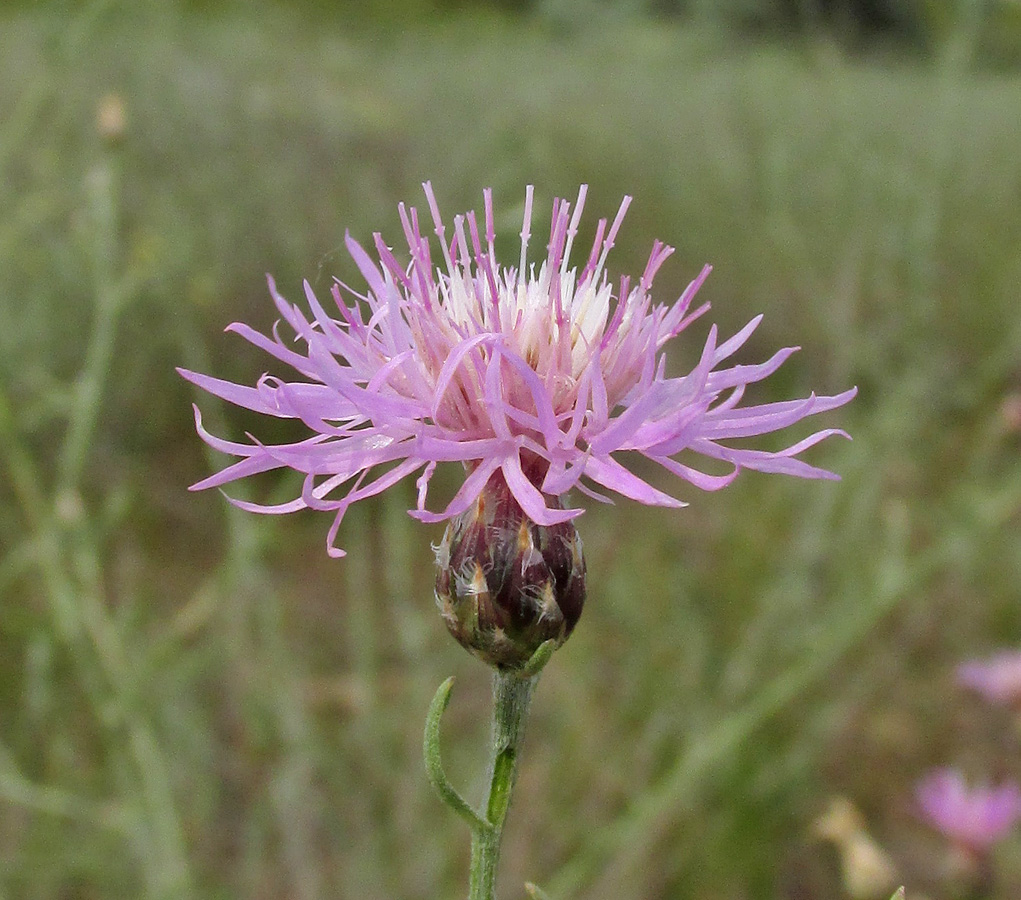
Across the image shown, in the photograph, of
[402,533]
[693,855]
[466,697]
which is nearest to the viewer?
[402,533]

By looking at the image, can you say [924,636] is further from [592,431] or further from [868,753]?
[592,431]

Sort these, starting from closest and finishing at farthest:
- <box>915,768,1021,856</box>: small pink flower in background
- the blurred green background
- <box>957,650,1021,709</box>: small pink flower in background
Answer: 1. the blurred green background
2. <box>915,768,1021,856</box>: small pink flower in background
3. <box>957,650,1021,709</box>: small pink flower in background

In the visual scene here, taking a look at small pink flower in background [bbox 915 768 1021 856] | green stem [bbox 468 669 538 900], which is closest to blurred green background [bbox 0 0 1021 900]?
small pink flower in background [bbox 915 768 1021 856]

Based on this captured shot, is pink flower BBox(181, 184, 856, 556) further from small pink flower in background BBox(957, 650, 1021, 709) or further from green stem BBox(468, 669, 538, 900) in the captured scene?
small pink flower in background BBox(957, 650, 1021, 709)

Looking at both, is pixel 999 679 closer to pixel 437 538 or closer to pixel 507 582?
pixel 437 538

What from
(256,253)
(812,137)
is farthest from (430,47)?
(256,253)

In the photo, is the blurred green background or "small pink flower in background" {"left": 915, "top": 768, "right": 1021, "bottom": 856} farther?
"small pink flower in background" {"left": 915, "top": 768, "right": 1021, "bottom": 856}

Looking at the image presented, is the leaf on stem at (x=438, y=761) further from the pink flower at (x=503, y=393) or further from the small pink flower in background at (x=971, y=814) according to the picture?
the small pink flower in background at (x=971, y=814)

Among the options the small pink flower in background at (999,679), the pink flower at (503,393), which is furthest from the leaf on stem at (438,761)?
the small pink flower in background at (999,679)
